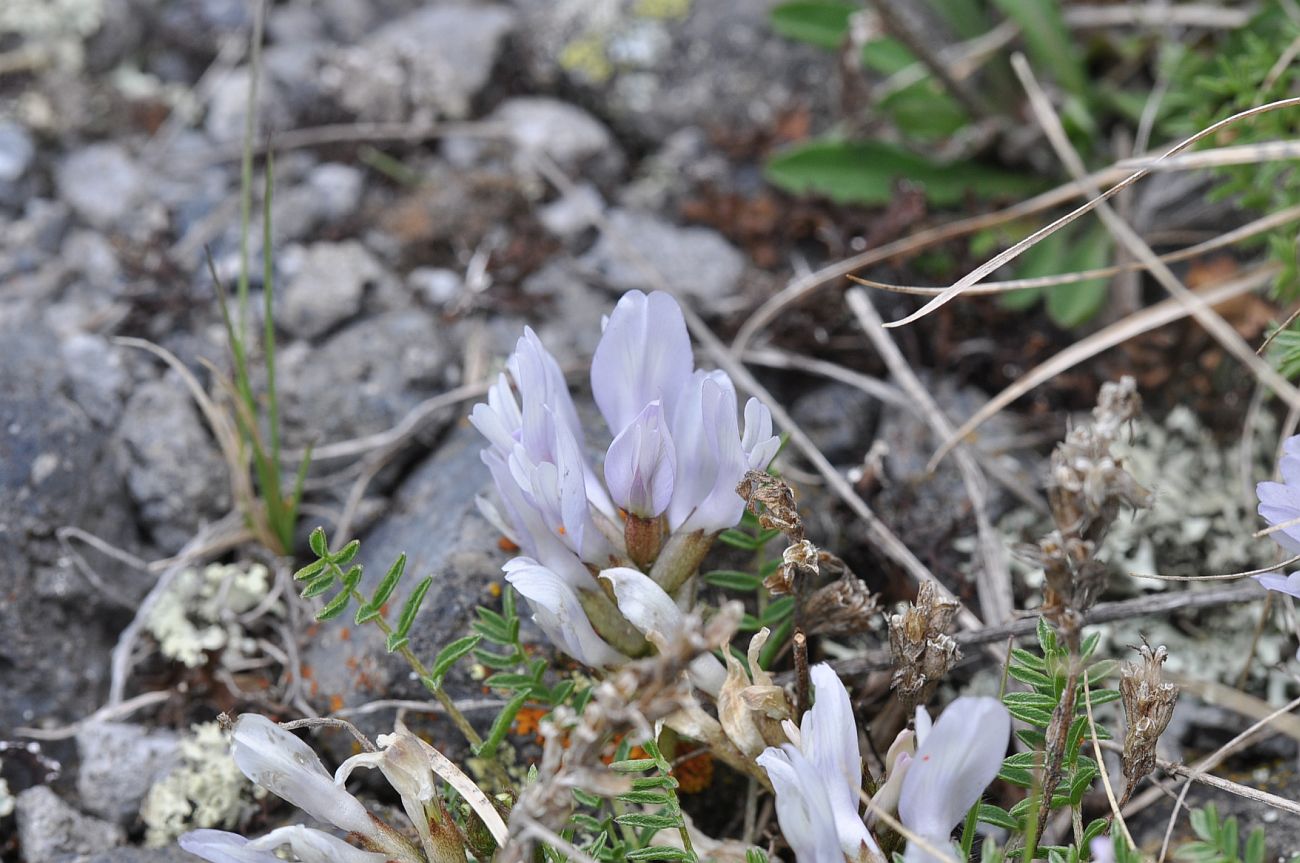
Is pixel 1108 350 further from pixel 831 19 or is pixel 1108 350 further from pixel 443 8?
pixel 443 8

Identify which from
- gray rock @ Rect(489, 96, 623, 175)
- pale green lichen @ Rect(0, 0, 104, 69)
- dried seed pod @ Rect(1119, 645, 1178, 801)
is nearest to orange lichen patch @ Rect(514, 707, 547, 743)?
dried seed pod @ Rect(1119, 645, 1178, 801)

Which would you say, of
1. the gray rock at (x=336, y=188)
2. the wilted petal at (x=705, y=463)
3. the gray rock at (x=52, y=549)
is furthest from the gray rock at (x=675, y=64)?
the wilted petal at (x=705, y=463)

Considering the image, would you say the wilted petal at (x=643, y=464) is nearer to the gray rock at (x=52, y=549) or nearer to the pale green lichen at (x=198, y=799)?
the pale green lichen at (x=198, y=799)

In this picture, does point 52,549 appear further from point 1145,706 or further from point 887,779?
point 1145,706

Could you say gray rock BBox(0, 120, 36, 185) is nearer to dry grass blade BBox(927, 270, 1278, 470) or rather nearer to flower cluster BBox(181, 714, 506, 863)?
flower cluster BBox(181, 714, 506, 863)

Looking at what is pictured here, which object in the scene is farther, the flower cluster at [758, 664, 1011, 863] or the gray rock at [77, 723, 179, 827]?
the gray rock at [77, 723, 179, 827]

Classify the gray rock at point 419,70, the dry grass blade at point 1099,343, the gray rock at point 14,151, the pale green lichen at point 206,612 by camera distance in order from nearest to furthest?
the dry grass blade at point 1099,343 < the pale green lichen at point 206,612 < the gray rock at point 14,151 < the gray rock at point 419,70

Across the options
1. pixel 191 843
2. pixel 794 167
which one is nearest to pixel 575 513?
pixel 191 843
